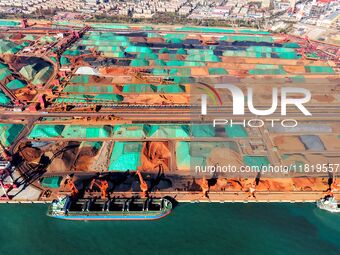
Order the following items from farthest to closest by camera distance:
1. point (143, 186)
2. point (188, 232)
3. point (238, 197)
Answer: point (238, 197) → point (143, 186) → point (188, 232)

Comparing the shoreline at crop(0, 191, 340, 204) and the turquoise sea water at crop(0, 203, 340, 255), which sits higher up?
the shoreline at crop(0, 191, 340, 204)

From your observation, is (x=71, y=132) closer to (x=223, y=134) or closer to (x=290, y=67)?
(x=223, y=134)

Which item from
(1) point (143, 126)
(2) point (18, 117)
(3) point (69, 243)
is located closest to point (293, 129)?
(1) point (143, 126)

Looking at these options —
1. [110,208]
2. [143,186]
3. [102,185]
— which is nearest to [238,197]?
[143,186]

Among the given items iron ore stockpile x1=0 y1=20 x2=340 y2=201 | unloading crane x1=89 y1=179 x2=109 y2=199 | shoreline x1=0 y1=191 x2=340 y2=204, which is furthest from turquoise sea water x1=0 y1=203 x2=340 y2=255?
unloading crane x1=89 y1=179 x2=109 y2=199

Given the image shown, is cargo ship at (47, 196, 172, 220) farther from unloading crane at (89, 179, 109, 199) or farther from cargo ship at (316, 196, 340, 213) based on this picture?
cargo ship at (316, 196, 340, 213)

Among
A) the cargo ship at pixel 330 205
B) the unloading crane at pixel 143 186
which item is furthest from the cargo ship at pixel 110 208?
the cargo ship at pixel 330 205

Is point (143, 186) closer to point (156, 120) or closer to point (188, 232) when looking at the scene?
point (188, 232)
